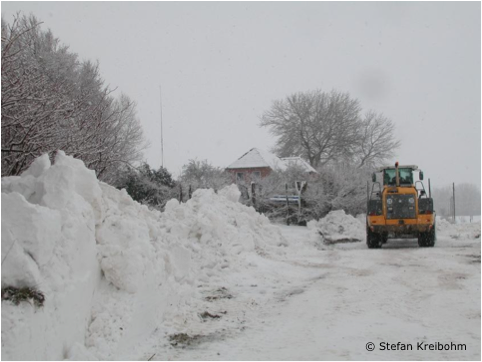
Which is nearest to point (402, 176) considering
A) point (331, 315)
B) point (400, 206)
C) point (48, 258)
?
point (400, 206)

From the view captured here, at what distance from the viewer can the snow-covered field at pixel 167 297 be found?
412cm

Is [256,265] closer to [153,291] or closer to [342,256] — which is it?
[342,256]

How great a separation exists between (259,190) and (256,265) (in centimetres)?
1493

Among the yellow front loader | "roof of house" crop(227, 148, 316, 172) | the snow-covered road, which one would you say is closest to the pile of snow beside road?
the snow-covered road

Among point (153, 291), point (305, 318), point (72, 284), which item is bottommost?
point (305, 318)

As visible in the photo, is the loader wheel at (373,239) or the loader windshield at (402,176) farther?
the loader windshield at (402,176)

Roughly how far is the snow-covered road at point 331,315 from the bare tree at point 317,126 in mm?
34545

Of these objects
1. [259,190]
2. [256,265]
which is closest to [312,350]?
[256,265]

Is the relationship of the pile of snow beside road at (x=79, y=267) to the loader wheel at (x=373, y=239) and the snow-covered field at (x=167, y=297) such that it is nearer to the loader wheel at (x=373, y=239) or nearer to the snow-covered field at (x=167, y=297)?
the snow-covered field at (x=167, y=297)

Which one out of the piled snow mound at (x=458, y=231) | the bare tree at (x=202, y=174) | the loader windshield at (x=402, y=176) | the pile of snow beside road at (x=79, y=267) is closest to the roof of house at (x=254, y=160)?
the bare tree at (x=202, y=174)

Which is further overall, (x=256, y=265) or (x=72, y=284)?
(x=256, y=265)

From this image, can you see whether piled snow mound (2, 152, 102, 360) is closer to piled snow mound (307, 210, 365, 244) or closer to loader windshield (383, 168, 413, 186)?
loader windshield (383, 168, 413, 186)

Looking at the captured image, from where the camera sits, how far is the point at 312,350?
5.07 metres

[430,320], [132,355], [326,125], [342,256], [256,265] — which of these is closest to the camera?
[132,355]
